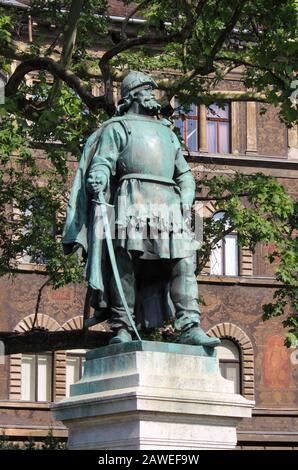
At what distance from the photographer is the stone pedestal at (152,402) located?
10.5 meters

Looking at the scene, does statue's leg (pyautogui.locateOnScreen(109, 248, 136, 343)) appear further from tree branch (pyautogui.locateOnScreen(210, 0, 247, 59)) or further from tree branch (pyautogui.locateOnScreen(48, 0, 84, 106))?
tree branch (pyautogui.locateOnScreen(48, 0, 84, 106))

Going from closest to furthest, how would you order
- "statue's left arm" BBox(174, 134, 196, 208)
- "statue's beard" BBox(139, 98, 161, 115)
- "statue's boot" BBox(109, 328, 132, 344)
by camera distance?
"statue's boot" BBox(109, 328, 132, 344), "statue's left arm" BBox(174, 134, 196, 208), "statue's beard" BBox(139, 98, 161, 115)

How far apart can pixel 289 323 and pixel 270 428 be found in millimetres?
15682

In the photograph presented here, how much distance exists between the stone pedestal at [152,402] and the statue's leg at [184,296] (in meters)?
0.28

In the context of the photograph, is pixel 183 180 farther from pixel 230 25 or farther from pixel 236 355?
pixel 236 355

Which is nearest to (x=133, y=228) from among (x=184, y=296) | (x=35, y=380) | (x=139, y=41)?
(x=184, y=296)

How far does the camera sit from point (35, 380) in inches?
1471

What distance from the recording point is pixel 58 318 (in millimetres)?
38094

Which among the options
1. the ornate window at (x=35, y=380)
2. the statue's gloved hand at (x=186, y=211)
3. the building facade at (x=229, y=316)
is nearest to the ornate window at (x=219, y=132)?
the building facade at (x=229, y=316)

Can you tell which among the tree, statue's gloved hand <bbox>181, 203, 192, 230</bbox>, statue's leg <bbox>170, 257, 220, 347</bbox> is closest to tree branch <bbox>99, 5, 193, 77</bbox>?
the tree

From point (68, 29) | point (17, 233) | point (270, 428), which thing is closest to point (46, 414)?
point (270, 428)

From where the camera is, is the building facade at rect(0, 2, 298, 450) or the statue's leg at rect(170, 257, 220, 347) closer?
the statue's leg at rect(170, 257, 220, 347)


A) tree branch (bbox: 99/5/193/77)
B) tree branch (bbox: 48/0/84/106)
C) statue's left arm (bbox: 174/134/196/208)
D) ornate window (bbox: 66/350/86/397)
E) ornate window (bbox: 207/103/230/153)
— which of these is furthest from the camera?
→ ornate window (bbox: 207/103/230/153)

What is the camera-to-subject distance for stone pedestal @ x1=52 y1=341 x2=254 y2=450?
414 inches
